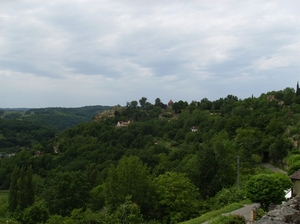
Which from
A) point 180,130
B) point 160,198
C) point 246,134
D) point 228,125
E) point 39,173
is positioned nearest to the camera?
point 160,198

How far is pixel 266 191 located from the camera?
541 inches

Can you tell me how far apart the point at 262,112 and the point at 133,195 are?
127ft

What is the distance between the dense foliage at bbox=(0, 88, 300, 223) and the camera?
60.5 ft

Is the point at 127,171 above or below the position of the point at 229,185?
above

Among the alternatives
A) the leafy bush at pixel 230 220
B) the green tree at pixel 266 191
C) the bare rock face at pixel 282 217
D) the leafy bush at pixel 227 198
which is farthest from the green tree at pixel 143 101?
the bare rock face at pixel 282 217

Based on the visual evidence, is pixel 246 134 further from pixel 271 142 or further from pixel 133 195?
pixel 133 195

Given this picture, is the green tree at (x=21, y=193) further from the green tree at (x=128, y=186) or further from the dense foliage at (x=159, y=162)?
the green tree at (x=128, y=186)

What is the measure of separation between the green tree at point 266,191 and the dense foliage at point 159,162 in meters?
4.23

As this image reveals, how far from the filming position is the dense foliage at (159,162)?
18438mm

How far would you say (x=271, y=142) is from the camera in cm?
3659

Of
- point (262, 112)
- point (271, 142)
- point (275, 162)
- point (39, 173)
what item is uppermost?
point (262, 112)

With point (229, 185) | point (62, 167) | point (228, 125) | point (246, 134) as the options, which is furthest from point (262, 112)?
point (62, 167)

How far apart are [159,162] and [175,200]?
30.0 metres

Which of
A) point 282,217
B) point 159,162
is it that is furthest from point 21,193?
point 159,162
